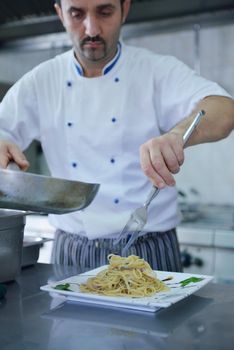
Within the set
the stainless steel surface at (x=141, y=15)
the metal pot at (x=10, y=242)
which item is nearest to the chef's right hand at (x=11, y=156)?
the metal pot at (x=10, y=242)

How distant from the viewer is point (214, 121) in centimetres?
145

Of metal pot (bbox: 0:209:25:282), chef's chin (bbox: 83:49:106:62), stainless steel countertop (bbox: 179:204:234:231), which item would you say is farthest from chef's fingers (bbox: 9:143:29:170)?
stainless steel countertop (bbox: 179:204:234:231)

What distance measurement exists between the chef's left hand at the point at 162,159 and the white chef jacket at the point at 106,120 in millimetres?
515

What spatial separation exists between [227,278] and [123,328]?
72.6 inches

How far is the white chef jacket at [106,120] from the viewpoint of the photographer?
1688 mm

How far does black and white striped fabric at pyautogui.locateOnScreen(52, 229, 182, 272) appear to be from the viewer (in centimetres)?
160

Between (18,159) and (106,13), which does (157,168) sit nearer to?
(18,159)

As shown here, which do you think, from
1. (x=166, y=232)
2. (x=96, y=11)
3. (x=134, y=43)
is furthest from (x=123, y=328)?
(x=134, y=43)

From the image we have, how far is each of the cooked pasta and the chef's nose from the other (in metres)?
0.72

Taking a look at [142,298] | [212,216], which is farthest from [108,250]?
[212,216]

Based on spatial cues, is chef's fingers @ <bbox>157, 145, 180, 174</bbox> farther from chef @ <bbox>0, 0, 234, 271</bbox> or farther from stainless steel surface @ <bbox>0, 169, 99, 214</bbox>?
chef @ <bbox>0, 0, 234, 271</bbox>

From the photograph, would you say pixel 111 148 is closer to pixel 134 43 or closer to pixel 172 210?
pixel 172 210

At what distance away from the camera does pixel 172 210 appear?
1.73 metres

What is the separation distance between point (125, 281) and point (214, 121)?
0.53 meters
